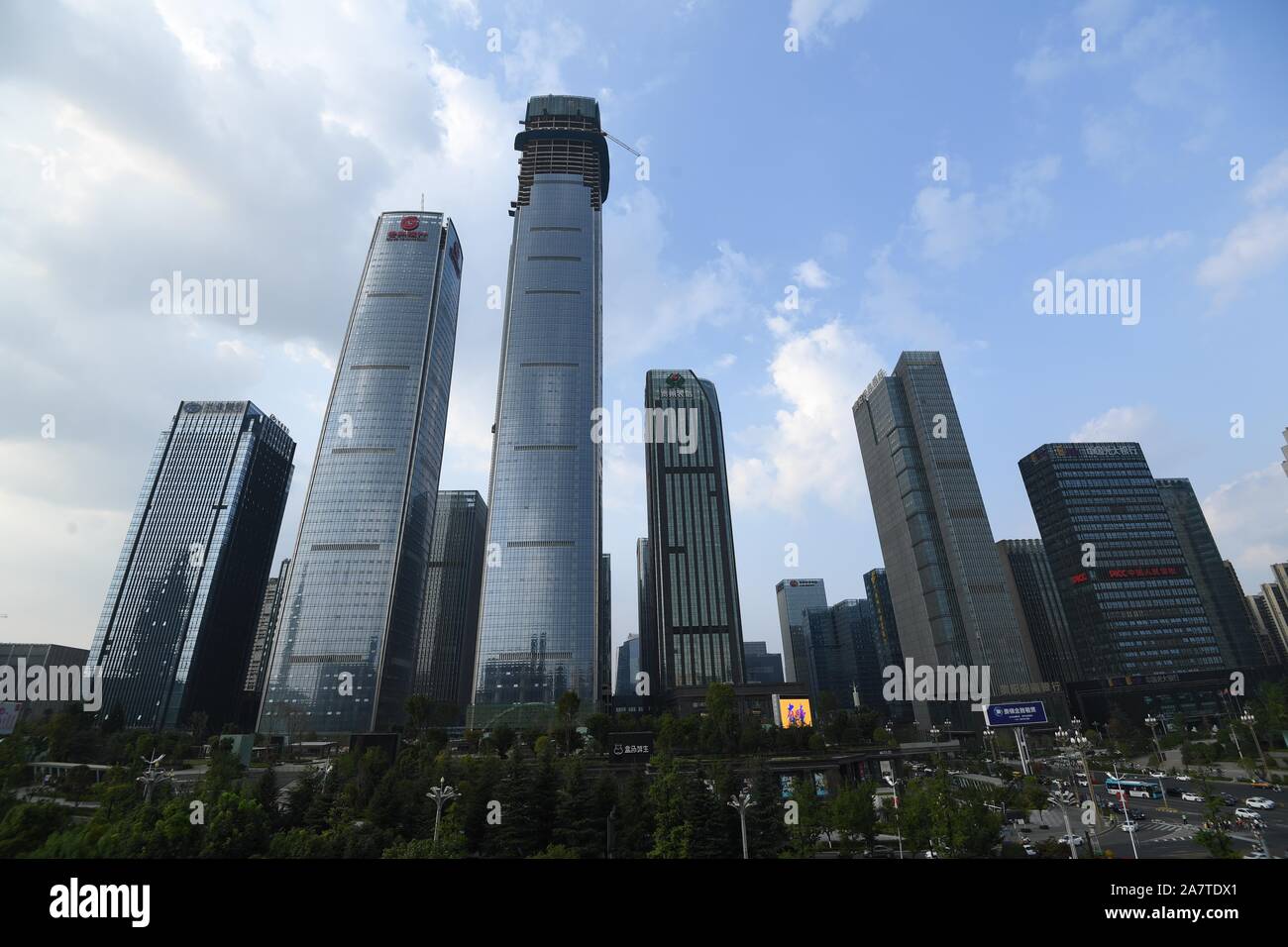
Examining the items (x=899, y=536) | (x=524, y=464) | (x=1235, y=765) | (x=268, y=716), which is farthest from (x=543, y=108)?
(x=1235, y=765)

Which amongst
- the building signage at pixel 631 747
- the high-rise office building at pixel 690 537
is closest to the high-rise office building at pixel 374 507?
the high-rise office building at pixel 690 537

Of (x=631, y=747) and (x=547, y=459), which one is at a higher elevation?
(x=547, y=459)

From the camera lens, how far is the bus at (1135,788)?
62.3 m

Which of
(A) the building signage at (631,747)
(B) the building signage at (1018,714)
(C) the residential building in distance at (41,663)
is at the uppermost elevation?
(C) the residential building in distance at (41,663)

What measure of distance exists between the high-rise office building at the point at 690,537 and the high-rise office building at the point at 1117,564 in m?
85.1

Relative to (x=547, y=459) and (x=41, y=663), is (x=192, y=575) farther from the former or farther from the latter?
(x=547, y=459)

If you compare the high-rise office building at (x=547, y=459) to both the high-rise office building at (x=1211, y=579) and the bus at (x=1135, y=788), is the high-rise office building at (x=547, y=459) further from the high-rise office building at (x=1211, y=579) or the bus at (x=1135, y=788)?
the high-rise office building at (x=1211, y=579)

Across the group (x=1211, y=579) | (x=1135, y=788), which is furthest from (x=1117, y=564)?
(x=1135, y=788)

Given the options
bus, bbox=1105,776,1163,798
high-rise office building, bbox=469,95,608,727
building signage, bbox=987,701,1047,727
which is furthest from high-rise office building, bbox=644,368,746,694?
building signage, bbox=987,701,1047,727

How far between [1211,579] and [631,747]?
7842 inches

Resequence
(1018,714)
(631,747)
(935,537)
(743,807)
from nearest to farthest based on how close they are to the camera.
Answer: (743,807) → (1018,714) → (631,747) → (935,537)

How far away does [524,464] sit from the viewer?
472ft

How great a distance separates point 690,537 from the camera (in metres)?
174
